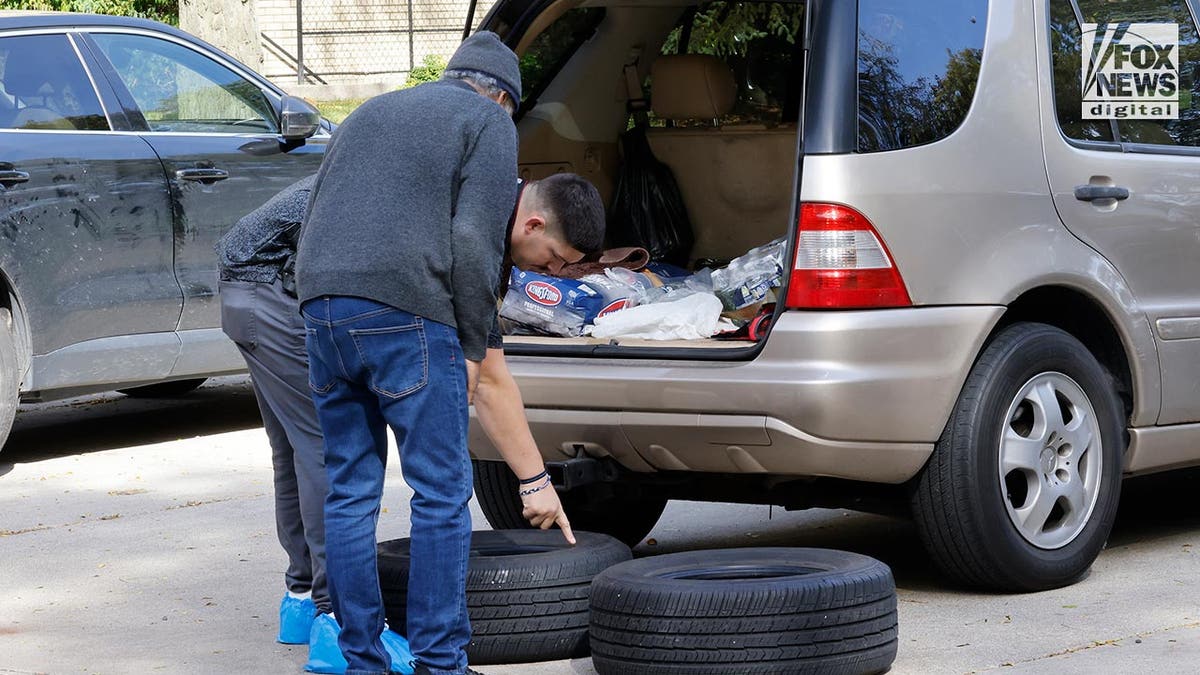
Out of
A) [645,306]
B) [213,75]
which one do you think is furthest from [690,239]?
[213,75]

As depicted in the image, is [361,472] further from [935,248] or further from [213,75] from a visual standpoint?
[213,75]

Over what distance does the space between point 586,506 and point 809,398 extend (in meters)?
1.35

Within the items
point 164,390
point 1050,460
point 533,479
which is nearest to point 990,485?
point 1050,460

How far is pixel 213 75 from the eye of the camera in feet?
27.9

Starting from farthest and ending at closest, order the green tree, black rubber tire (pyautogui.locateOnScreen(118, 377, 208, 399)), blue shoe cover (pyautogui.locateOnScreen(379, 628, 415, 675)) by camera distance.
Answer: the green tree
black rubber tire (pyautogui.locateOnScreen(118, 377, 208, 399))
blue shoe cover (pyautogui.locateOnScreen(379, 628, 415, 675))

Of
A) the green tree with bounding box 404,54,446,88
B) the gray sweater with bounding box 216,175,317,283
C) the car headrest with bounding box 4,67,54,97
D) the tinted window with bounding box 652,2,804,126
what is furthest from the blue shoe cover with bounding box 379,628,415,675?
the green tree with bounding box 404,54,446,88

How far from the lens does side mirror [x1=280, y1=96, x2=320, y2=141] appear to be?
26.4 feet

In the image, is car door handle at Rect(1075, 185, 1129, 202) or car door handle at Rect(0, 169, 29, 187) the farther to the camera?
car door handle at Rect(0, 169, 29, 187)

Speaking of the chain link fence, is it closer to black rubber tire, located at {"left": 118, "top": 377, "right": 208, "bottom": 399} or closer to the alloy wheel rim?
black rubber tire, located at {"left": 118, "top": 377, "right": 208, "bottom": 399}

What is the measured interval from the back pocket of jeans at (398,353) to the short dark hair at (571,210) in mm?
426

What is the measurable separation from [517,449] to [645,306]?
1004 millimetres

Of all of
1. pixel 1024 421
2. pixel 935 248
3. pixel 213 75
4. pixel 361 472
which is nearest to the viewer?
pixel 361 472

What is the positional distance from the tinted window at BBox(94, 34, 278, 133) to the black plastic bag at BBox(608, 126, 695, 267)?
8.75 feet

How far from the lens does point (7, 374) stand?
295 inches
